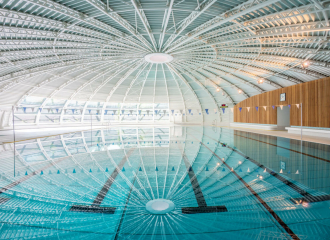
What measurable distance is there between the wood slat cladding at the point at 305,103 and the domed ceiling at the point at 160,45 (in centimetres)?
260

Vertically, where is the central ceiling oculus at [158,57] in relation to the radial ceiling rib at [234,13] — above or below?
above

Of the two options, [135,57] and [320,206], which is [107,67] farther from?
[320,206]

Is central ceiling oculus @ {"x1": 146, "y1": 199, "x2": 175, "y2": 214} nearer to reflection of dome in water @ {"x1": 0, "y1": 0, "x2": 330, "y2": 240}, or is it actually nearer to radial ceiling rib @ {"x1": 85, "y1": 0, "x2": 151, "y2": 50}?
reflection of dome in water @ {"x1": 0, "y1": 0, "x2": 330, "y2": 240}

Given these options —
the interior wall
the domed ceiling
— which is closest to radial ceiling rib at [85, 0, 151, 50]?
the domed ceiling

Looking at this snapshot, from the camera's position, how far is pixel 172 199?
4.53 m

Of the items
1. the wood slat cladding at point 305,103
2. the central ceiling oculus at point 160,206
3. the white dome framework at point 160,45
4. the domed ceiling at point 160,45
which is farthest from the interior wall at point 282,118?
the central ceiling oculus at point 160,206

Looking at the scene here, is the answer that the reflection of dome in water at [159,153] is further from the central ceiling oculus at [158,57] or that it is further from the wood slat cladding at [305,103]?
the wood slat cladding at [305,103]

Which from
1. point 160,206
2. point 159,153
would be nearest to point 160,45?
point 159,153

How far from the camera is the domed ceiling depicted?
12531 millimetres

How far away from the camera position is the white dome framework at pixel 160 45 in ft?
41.2

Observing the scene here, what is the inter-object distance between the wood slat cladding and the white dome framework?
2.86 metres

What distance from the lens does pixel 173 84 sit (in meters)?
37.4

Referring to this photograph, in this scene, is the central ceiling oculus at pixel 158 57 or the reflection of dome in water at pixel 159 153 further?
the central ceiling oculus at pixel 158 57

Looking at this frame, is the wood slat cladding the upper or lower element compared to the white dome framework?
lower
